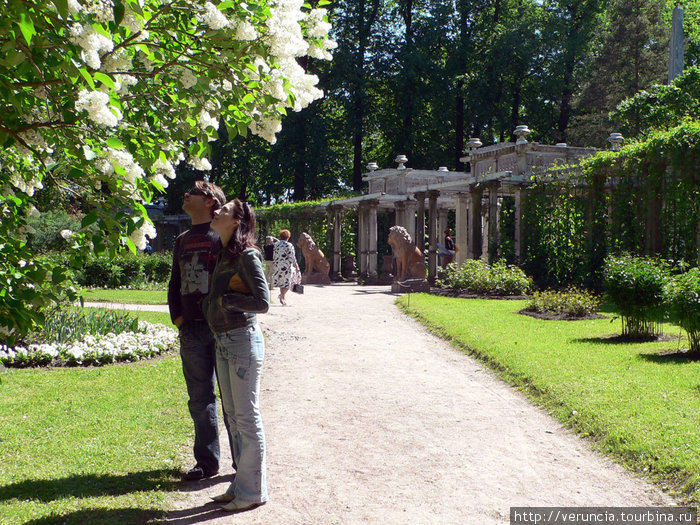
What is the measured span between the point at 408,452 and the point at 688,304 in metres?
4.39

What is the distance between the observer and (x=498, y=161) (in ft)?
64.6

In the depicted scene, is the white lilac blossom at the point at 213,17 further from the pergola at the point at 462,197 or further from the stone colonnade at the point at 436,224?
the stone colonnade at the point at 436,224

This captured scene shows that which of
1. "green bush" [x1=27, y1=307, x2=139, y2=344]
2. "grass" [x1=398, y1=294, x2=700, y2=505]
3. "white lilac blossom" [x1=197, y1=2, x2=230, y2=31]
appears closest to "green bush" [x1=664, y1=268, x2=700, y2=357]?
"grass" [x1=398, y1=294, x2=700, y2=505]

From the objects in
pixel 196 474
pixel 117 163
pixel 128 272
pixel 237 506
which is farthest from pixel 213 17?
pixel 128 272

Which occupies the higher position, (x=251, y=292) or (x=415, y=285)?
(x=251, y=292)

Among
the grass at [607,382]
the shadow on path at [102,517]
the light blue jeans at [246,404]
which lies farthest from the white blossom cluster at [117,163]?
the grass at [607,382]

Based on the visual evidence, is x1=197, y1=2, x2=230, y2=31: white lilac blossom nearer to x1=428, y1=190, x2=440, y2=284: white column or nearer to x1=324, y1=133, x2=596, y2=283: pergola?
x1=324, y1=133, x2=596, y2=283: pergola

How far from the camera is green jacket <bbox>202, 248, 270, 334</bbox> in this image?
4078 millimetres

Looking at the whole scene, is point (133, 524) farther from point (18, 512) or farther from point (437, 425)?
point (437, 425)

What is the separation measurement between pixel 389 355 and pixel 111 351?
3.62 m

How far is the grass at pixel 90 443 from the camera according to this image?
4017 millimetres

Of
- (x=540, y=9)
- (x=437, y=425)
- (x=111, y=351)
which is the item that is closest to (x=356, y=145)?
(x=540, y=9)

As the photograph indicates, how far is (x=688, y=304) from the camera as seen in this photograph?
7.72m

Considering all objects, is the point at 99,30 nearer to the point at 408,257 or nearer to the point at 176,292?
the point at 176,292
